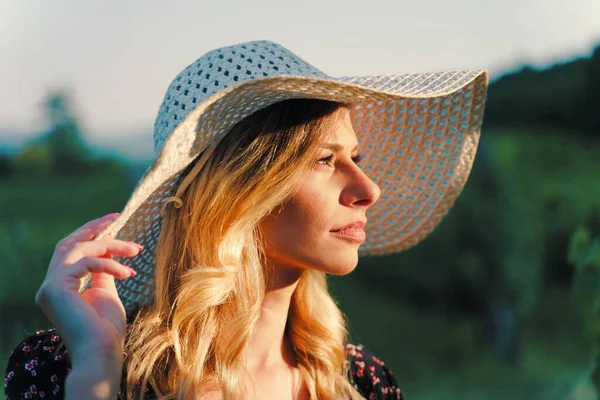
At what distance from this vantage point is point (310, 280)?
2.21 meters

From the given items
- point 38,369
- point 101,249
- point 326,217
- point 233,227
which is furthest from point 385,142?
point 38,369

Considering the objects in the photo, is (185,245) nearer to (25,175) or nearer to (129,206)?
(129,206)

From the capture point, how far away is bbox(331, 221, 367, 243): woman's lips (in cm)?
178

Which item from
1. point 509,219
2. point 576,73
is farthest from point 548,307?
point 576,73

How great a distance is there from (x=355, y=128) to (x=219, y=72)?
57 centimetres

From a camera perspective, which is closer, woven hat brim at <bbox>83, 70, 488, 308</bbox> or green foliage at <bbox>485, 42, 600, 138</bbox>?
woven hat brim at <bbox>83, 70, 488, 308</bbox>

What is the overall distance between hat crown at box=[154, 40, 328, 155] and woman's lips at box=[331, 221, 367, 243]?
375 millimetres

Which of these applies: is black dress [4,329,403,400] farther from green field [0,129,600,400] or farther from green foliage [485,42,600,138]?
green foliage [485,42,600,138]

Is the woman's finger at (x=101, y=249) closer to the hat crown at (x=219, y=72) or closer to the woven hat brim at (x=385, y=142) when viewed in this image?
the woven hat brim at (x=385, y=142)

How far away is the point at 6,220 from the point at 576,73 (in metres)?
5.52

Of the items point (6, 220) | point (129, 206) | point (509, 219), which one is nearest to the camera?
point (129, 206)

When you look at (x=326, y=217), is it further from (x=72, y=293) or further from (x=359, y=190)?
(x=72, y=293)

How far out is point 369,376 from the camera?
2.17 metres

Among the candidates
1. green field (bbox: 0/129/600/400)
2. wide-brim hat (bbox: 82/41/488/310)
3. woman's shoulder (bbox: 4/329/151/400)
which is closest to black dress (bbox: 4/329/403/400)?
woman's shoulder (bbox: 4/329/151/400)
